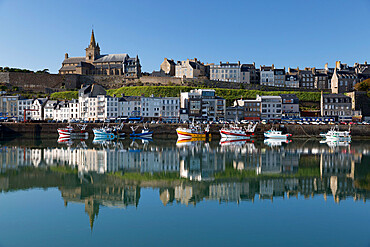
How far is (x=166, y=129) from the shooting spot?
150 feet

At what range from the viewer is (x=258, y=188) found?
54.4ft

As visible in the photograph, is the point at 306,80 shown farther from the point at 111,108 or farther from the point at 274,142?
the point at 111,108

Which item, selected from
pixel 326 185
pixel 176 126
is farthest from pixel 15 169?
pixel 176 126

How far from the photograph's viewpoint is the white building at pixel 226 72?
225ft

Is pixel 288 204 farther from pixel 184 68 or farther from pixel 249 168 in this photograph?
pixel 184 68

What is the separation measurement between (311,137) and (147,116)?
71.8ft

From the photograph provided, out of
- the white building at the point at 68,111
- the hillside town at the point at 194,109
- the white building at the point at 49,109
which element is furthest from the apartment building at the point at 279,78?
the white building at the point at 49,109

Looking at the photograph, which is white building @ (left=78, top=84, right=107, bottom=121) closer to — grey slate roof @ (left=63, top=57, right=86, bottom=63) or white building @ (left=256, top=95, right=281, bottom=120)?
grey slate roof @ (left=63, top=57, right=86, bottom=63)

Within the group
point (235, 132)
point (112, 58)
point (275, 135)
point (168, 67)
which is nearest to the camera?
point (235, 132)

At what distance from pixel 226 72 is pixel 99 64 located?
24531mm

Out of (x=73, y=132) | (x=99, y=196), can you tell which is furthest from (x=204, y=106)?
(x=99, y=196)

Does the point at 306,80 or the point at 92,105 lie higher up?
the point at 306,80

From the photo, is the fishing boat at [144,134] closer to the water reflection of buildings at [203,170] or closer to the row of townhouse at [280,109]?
the water reflection of buildings at [203,170]

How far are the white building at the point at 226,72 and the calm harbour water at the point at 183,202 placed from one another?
148 feet
